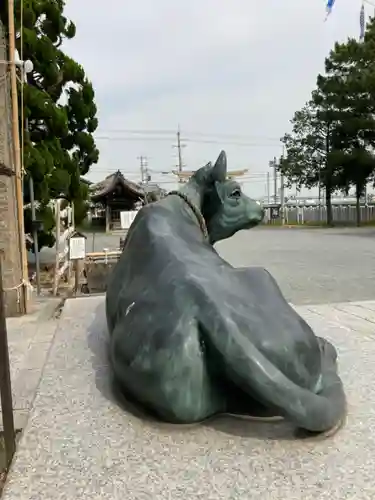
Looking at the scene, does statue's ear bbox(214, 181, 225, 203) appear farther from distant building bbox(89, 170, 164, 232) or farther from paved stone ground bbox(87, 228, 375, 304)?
distant building bbox(89, 170, 164, 232)

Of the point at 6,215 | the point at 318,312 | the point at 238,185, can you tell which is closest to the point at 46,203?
the point at 6,215

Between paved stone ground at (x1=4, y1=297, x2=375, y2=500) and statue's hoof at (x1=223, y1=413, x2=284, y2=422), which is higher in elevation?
statue's hoof at (x1=223, y1=413, x2=284, y2=422)

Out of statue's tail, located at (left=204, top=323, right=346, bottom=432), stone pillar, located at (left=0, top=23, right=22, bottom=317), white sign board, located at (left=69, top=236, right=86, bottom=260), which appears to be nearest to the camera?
statue's tail, located at (left=204, top=323, right=346, bottom=432)

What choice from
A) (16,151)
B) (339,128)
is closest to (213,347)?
(16,151)

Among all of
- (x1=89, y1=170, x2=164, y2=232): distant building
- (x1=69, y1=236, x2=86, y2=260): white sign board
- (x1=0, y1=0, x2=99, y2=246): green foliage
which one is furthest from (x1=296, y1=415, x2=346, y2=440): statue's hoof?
(x1=89, y1=170, x2=164, y2=232): distant building

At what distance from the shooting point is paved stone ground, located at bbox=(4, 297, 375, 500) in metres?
1.66

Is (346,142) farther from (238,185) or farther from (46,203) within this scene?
(238,185)

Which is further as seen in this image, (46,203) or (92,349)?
(46,203)

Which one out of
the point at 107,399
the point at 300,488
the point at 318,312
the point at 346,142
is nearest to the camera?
the point at 300,488

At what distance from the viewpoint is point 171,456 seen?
1853 mm

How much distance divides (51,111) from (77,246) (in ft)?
10.7

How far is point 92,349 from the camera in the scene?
3.00 m

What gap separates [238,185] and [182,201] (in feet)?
1.05

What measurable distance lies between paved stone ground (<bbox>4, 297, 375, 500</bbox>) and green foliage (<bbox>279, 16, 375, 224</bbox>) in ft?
81.8
